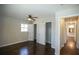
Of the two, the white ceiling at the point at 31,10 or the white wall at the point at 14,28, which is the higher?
the white ceiling at the point at 31,10

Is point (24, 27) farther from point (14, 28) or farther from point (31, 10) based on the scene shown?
point (31, 10)

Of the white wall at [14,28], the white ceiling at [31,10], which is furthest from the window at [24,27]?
the white ceiling at [31,10]

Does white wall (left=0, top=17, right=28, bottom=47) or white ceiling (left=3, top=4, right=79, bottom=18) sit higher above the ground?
white ceiling (left=3, top=4, right=79, bottom=18)

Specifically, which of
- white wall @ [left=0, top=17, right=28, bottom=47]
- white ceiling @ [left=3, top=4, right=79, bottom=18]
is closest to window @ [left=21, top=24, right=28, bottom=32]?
white wall @ [left=0, top=17, right=28, bottom=47]

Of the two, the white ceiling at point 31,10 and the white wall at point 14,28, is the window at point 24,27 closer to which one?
the white wall at point 14,28

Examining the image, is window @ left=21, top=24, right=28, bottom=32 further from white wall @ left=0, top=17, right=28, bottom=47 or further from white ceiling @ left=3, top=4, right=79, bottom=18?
white ceiling @ left=3, top=4, right=79, bottom=18

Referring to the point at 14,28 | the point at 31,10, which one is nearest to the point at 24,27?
the point at 14,28

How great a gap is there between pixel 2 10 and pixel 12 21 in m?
0.26

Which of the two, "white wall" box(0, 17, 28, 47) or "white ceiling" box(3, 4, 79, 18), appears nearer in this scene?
"white ceiling" box(3, 4, 79, 18)

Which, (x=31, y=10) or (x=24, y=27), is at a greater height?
(x=31, y=10)

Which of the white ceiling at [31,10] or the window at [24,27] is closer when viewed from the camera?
the white ceiling at [31,10]
